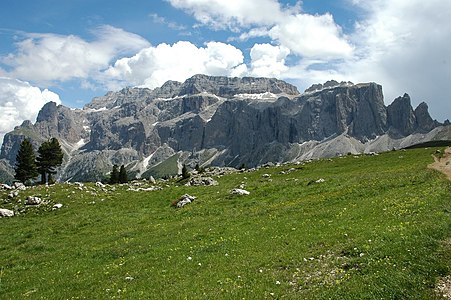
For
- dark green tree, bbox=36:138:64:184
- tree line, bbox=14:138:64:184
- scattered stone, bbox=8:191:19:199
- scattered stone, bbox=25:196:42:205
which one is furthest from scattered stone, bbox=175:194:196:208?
dark green tree, bbox=36:138:64:184

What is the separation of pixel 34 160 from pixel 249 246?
3263 inches

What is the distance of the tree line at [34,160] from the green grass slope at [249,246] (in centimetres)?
4945

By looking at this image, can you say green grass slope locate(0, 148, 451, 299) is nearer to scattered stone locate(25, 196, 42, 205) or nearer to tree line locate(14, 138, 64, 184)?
scattered stone locate(25, 196, 42, 205)

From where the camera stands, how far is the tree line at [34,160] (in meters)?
88.4

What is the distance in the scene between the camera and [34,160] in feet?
298

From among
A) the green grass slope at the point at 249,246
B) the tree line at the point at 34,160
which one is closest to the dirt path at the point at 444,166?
the green grass slope at the point at 249,246

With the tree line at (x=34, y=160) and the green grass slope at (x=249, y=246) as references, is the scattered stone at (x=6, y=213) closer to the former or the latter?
the green grass slope at (x=249, y=246)

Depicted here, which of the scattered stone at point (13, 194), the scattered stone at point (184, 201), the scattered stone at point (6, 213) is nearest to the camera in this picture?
the scattered stone at point (6, 213)

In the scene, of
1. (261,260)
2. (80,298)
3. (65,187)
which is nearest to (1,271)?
(80,298)

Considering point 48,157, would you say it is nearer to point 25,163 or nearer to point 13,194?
point 25,163

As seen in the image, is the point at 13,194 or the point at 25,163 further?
the point at 25,163

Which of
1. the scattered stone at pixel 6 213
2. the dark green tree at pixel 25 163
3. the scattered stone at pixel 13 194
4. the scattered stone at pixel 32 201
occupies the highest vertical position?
the dark green tree at pixel 25 163

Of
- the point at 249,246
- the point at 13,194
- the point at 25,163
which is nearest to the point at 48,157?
the point at 25,163

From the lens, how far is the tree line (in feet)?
290
